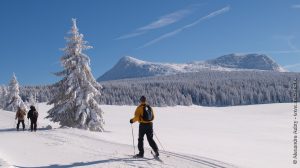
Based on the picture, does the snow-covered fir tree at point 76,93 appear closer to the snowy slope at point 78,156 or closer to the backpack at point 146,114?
the snowy slope at point 78,156

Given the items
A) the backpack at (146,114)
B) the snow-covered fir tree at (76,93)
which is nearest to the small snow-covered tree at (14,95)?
the snow-covered fir tree at (76,93)

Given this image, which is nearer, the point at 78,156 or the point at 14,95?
the point at 78,156

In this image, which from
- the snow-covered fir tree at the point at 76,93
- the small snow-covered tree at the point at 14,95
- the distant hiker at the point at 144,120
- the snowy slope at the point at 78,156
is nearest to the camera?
the snowy slope at the point at 78,156

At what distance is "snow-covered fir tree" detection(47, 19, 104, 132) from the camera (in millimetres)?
33438

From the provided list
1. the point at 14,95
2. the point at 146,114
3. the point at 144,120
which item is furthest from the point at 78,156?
the point at 14,95

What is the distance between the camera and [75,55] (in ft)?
114

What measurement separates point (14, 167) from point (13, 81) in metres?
68.3

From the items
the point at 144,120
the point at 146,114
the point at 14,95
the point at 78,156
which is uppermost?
the point at 14,95

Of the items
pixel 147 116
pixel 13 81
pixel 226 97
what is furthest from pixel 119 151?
pixel 226 97

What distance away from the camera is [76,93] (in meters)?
33.6

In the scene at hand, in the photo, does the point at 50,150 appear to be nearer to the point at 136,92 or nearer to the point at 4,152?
the point at 4,152

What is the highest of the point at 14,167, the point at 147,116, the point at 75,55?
the point at 75,55

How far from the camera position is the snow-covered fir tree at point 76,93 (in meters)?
33.4

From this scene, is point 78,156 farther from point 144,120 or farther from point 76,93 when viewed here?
point 76,93
